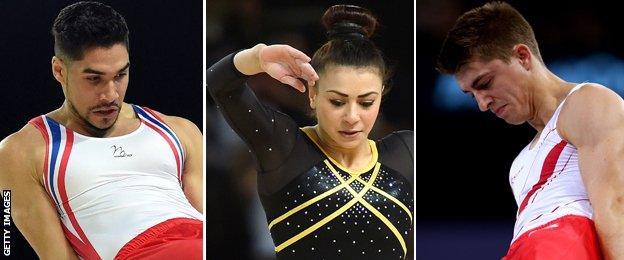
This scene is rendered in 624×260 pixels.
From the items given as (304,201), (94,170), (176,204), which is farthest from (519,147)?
(94,170)

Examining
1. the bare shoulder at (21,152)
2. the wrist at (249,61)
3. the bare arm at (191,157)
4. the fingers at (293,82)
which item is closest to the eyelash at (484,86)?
the fingers at (293,82)

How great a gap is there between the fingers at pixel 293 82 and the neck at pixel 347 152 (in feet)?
0.69

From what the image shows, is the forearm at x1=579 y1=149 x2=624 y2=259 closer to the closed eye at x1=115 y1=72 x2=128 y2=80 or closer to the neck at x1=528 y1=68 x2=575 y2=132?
the neck at x1=528 y1=68 x2=575 y2=132

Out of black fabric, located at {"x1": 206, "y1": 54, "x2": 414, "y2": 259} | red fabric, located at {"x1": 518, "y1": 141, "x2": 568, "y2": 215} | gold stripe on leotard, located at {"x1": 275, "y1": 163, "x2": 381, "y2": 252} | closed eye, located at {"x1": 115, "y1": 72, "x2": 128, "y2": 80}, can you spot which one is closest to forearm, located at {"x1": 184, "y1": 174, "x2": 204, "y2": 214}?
black fabric, located at {"x1": 206, "y1": 54, "x2": 414, "y2": 259}

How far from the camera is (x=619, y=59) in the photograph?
3998mm

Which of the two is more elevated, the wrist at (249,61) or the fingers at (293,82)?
the wrist at (249,61)

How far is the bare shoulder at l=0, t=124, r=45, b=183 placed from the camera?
11.5ft

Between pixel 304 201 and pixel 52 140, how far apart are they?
122 cm

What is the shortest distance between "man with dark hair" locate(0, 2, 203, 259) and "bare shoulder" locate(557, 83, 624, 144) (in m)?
1.80

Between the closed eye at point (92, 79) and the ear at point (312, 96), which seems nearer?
the closed eye at point (92, 79)

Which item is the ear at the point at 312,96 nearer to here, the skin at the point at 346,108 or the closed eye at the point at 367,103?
the skin at the point at 346,108

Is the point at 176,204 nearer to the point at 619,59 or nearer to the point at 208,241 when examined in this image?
the point at 208,241

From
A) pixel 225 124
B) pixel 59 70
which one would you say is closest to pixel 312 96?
pixel 225 124

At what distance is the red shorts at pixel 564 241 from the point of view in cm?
262
